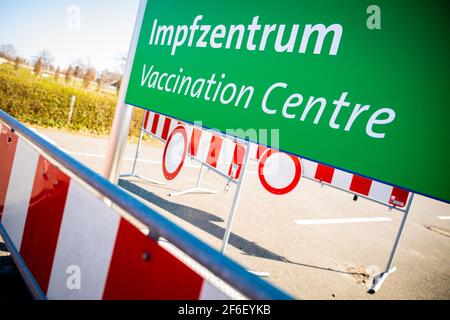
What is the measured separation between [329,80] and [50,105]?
11.9 meters

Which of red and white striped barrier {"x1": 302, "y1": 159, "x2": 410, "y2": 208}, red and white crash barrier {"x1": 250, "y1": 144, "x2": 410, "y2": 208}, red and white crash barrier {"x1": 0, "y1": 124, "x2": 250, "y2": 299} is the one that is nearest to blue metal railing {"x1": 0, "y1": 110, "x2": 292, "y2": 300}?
red and white crash barrier {"x1": 0, "y1": 124, "x2": 250, "y2": 299}

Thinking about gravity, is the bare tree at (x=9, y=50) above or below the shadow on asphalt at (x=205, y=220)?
above

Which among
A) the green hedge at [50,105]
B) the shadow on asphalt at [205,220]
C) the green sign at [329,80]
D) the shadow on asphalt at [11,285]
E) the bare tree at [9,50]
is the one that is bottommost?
the shadow on asphalt at [205,220]

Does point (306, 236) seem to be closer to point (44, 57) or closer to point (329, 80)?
point (329, 80)

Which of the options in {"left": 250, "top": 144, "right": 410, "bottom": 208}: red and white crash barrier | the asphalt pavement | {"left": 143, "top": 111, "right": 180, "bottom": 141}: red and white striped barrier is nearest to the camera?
{"left": 250, "top": 144, "right": 410, "bottom": 208}: red and white crash barrier

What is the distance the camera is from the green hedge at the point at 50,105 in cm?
996

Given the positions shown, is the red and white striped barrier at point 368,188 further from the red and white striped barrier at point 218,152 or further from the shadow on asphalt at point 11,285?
the shadow on asphalt at point 11,285

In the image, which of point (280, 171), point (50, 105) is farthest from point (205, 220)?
point (50, 105)

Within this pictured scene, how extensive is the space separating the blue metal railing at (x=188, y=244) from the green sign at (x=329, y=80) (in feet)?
1.58

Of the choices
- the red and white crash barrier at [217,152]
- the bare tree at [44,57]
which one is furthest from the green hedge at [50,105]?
the bare tree at [44,57]

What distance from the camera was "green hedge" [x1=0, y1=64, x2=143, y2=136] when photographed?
996 centimetres

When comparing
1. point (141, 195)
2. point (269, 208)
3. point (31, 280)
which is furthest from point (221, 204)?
point (31, 280)

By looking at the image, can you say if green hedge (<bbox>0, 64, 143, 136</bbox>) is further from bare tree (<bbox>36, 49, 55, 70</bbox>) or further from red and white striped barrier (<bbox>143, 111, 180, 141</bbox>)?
bare tree (<bbox>36, 49, 55, 70</bbox>)

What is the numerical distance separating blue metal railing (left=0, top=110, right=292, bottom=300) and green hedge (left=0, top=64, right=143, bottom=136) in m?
10.7
